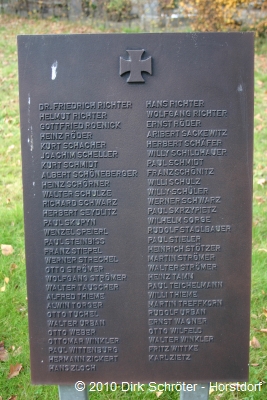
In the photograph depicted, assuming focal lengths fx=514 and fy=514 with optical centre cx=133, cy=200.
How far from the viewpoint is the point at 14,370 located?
11.4 feet

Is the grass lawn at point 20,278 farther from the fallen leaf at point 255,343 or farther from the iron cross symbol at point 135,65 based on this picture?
the iron cross symbol at point 135,65

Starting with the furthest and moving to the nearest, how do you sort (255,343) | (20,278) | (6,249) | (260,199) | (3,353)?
1. (260,199)
2. (6,249)
3. (20,278)
4. (255,343)
5. (3,353)

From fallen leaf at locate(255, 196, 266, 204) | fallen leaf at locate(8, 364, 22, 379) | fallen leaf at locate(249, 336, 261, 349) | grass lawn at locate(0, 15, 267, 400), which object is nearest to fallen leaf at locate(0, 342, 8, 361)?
grass lawn at locate(0, 15, 267, 400)

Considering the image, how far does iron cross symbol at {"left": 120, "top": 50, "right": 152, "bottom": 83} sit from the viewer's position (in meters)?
2.52

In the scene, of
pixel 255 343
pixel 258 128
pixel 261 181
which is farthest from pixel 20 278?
pixel 258 128

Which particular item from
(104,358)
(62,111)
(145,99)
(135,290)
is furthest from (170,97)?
(104,358)

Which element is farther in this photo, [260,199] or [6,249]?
[260,199]

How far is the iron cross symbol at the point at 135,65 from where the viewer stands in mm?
2521

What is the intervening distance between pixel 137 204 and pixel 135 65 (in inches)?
27.2

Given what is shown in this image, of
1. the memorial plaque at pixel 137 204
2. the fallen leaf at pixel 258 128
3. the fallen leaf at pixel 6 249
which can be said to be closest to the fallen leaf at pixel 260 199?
the fallen leaf at pixel 258 128

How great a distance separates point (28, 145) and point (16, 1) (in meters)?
12.2

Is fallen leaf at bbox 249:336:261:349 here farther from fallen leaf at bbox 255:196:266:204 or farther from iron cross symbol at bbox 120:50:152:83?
iron cross symbol at bbox 120:50:152:83

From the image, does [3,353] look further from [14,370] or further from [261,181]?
[261,181]

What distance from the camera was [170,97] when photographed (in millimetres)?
2584
